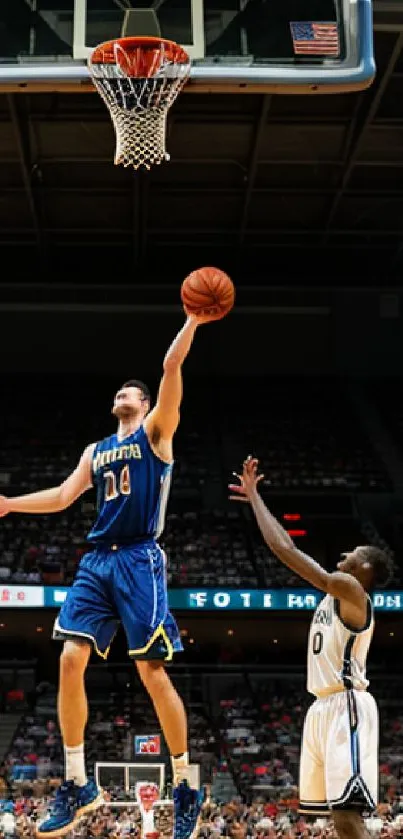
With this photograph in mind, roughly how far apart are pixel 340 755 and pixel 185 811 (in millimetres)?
736

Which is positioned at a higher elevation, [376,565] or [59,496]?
[59,496]

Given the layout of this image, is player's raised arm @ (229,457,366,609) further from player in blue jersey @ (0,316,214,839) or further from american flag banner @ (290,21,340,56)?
american flag banner @ (290,21,340,56)

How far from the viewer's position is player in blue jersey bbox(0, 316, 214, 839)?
582cm

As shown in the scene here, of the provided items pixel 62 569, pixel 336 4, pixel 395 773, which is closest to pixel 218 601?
pixel 62 569

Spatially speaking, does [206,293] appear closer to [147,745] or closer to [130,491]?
[130,491]

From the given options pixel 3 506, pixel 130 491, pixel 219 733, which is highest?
pixel 130 491

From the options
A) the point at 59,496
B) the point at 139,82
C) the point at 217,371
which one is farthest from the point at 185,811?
the point at 217,371

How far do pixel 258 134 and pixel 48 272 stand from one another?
762cm

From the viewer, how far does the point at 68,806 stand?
5.79 meters

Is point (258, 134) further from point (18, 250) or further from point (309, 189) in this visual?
point (18, 250)

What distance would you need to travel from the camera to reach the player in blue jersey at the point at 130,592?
229 inches

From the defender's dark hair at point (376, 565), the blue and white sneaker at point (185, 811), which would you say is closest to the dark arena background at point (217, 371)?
the defender's dark hair at point (376, 565)

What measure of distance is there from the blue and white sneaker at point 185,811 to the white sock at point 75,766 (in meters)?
0.44

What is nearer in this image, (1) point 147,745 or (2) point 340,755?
(2) point 340,755
